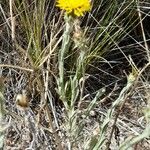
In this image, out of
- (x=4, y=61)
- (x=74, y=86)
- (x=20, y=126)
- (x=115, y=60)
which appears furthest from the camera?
(x=115, y=60)

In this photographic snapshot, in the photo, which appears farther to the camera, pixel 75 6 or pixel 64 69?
pixel 64 69

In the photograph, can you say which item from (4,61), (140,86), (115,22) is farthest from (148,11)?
(4,61)

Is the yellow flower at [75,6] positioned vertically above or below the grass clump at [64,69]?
above

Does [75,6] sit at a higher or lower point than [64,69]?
higher

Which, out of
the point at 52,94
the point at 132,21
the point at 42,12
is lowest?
the point at 52,94

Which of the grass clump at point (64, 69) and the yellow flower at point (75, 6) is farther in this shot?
the grass clump at point (64, 69)

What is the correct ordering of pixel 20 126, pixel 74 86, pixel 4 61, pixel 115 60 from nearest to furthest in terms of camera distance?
pixel 74 86 → pixel 20 126 → pixel 4 61 → pixel 115 60

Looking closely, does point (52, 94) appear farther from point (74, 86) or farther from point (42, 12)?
point (74, 86)

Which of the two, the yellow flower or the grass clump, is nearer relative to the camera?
the yellow flower

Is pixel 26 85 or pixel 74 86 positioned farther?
pixel 26 85

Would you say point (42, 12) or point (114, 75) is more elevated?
point (42, 12)

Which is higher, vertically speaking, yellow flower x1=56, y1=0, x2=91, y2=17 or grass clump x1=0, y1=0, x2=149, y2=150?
yellow flower x1=56, y1=0, x2=91, y2=17
